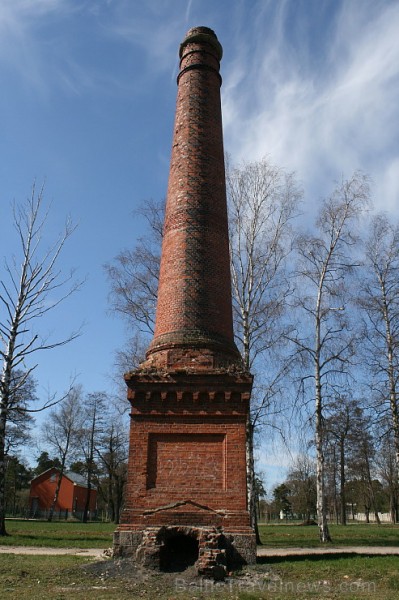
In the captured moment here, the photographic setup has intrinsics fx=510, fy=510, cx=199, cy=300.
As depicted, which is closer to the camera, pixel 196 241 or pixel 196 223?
pixel 196 241

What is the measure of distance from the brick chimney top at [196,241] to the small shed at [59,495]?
44563mm

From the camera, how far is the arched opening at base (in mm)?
8703

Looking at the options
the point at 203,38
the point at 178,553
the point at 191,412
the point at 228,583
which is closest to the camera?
the point at 228,583

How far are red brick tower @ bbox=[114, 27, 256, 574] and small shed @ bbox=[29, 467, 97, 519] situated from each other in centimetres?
4464

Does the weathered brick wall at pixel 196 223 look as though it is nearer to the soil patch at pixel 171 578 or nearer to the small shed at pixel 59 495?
the soil patch at pixel 171 578

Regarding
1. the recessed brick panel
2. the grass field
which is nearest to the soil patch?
the grass field

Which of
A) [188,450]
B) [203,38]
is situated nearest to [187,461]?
[188,450]

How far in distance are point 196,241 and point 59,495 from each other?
46.8 metres

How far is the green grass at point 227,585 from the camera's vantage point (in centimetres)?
702

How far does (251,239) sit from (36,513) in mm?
42415

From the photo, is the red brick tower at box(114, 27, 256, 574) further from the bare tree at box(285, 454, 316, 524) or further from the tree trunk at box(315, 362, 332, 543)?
the bare tree at box(285, 454, 316, 524)

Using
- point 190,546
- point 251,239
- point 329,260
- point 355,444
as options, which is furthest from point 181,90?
point 355,444

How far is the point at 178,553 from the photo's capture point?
920cm

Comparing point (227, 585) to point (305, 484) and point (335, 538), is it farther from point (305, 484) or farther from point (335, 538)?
point (305, 484)
